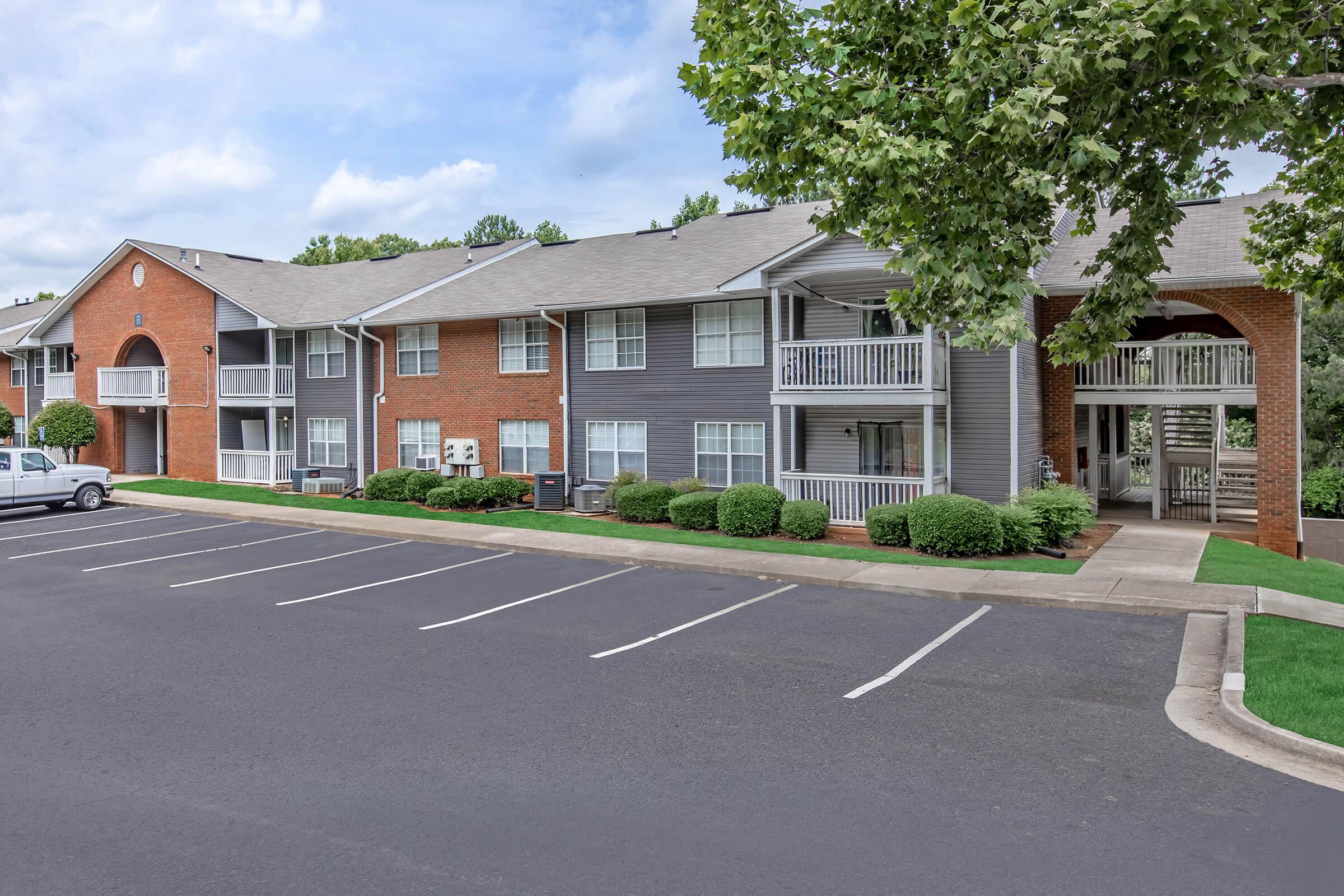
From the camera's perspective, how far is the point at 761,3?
1022cm

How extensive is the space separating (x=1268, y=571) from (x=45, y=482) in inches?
1092

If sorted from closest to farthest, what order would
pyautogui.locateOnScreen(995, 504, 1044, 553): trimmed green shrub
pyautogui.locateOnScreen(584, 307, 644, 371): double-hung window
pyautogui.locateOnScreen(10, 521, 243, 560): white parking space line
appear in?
pyautogui.locateOnScreen(995, 504, 1044, 553): trimmed green shrub → pyautogui.locateOnScreen(10, 521, 243, 560): white parking space line → pyautogui.locateOnScreen(584, 307, 644, 371): double-hung window

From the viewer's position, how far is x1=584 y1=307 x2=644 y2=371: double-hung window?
23281mm

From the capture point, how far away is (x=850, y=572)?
14.8 metres

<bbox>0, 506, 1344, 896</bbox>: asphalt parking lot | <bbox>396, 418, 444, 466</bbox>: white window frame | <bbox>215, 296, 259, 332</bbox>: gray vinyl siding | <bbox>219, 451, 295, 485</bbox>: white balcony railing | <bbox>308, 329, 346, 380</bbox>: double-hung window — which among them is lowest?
<bbox>0, 506, 1344, 896</bbox>: asphalt parking lot

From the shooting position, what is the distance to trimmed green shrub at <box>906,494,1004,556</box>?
1593 cm

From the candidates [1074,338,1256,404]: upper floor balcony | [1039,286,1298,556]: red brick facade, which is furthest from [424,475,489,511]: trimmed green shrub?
[1039,286,1298,556]: red brick facade

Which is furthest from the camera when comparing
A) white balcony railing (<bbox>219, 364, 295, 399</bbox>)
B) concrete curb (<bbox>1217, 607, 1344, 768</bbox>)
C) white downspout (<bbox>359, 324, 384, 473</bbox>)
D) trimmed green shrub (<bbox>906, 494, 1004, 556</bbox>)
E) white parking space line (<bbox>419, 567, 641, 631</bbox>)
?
white balcony railing (<bbox>219, 364, 295, 399</bbox>)

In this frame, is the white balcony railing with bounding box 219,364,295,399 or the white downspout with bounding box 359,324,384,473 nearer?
the white downspout with bounding box 359,324,384,473

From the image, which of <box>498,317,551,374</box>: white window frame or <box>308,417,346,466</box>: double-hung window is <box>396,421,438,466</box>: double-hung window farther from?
<box>498,317,551,374</box>: white window frame

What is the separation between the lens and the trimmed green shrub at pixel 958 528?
52.3ft

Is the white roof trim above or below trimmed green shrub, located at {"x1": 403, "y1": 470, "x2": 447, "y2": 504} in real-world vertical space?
above

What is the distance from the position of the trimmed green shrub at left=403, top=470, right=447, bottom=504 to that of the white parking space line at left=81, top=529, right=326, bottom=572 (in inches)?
145

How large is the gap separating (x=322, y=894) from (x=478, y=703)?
11.2 ft
